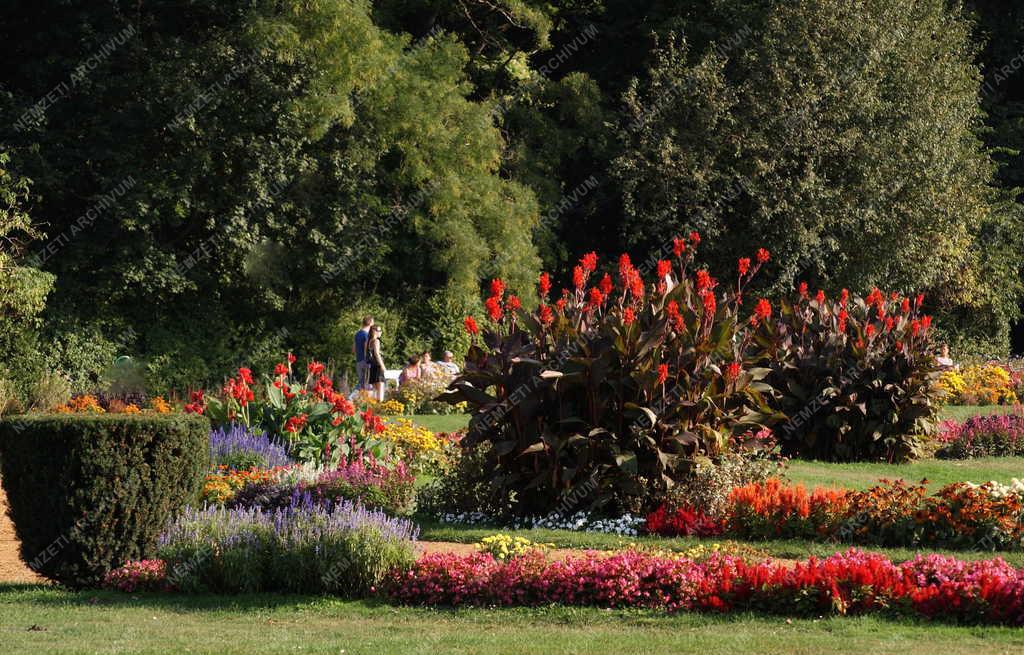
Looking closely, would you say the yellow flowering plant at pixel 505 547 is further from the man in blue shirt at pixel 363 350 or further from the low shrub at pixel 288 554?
the man in blue shirt at pixel 363 350

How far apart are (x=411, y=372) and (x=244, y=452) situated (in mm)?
10925

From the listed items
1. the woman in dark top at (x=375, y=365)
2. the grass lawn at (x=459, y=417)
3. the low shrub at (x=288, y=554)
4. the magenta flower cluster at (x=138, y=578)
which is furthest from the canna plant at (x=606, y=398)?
the woman in dark top at (x=375, y=365)

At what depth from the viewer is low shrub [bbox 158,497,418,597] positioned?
7.89 m

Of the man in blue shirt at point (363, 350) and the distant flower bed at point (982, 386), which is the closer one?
the man in blue shirt at point (363, 350)

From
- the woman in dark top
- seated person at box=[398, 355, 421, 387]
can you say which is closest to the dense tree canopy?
seated person at box=[398, 355, 421, 387]

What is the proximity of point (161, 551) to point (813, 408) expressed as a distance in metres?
8.87

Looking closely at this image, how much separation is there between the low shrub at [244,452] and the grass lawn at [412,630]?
3475 mm

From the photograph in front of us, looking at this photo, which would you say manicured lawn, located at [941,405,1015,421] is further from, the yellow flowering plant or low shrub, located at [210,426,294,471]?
the yellow flowering plant

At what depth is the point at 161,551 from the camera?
8.09 meters

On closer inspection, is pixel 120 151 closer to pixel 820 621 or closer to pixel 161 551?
pixel 161 551

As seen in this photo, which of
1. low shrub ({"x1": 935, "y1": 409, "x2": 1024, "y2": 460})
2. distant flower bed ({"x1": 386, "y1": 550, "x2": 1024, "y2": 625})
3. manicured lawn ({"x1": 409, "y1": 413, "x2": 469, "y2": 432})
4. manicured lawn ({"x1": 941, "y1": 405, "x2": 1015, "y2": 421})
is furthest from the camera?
manicured lawn ({"x1": 941, "y1": 405, "x2": 1015, "y2": 421})

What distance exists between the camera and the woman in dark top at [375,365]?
2002cm

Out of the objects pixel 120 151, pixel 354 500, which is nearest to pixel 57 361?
pixel 120 151

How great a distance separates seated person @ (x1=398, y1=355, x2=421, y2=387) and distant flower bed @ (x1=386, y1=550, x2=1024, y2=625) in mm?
14197
